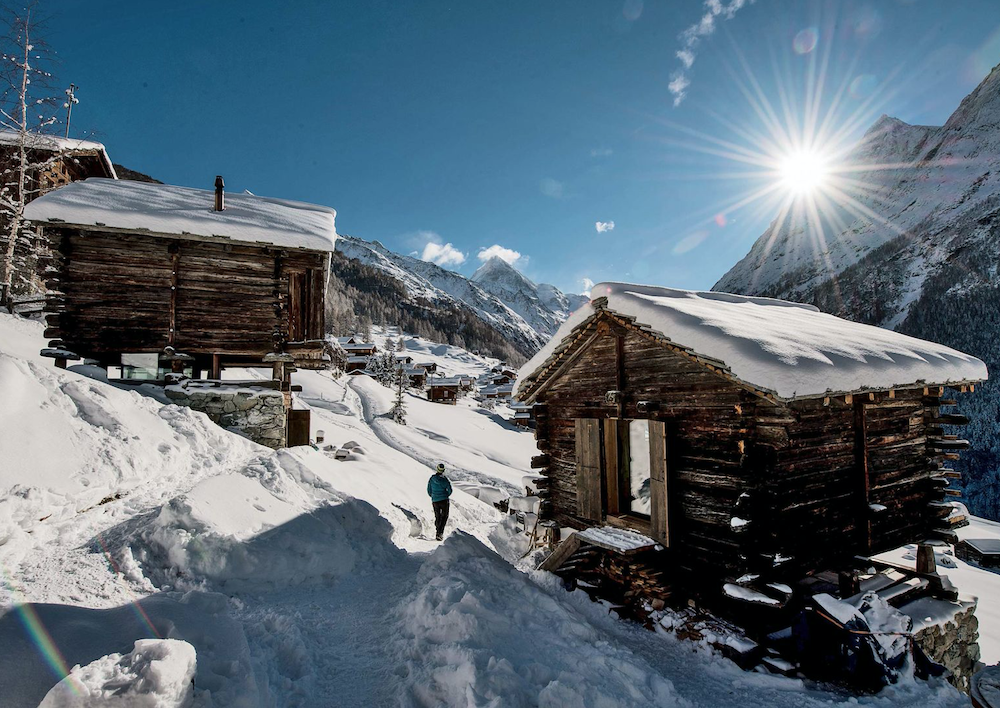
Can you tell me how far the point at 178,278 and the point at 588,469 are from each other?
39.5 feet

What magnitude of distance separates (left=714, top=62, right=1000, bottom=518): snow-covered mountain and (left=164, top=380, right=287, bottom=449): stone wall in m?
48.2

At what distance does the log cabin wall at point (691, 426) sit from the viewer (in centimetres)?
612

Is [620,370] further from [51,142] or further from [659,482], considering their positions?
[51,142]

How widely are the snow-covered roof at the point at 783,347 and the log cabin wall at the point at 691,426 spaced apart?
2.21 ft

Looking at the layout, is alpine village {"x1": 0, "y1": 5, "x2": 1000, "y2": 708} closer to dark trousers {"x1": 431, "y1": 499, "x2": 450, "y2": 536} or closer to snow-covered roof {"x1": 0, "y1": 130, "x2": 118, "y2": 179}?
dark trousers {"x1": 431, "y1": 499, "x2": 450, "y2": 536}

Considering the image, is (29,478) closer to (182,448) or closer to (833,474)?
(182,448)

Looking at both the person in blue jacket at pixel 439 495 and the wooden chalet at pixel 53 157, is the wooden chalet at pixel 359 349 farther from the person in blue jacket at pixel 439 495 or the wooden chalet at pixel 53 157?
the person in blue jacket at pixel 439 495

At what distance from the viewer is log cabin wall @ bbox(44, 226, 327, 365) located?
11727 millimetres

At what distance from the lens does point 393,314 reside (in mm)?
130500

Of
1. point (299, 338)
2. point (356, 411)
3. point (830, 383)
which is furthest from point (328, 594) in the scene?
point (356, 411)

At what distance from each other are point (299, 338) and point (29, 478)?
8305mm

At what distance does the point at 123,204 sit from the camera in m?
12.2

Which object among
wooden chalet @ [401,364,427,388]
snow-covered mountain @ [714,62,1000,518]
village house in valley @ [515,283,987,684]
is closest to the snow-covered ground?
village house in valley @ [515,283,987,684]

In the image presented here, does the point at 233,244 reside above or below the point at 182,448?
above
